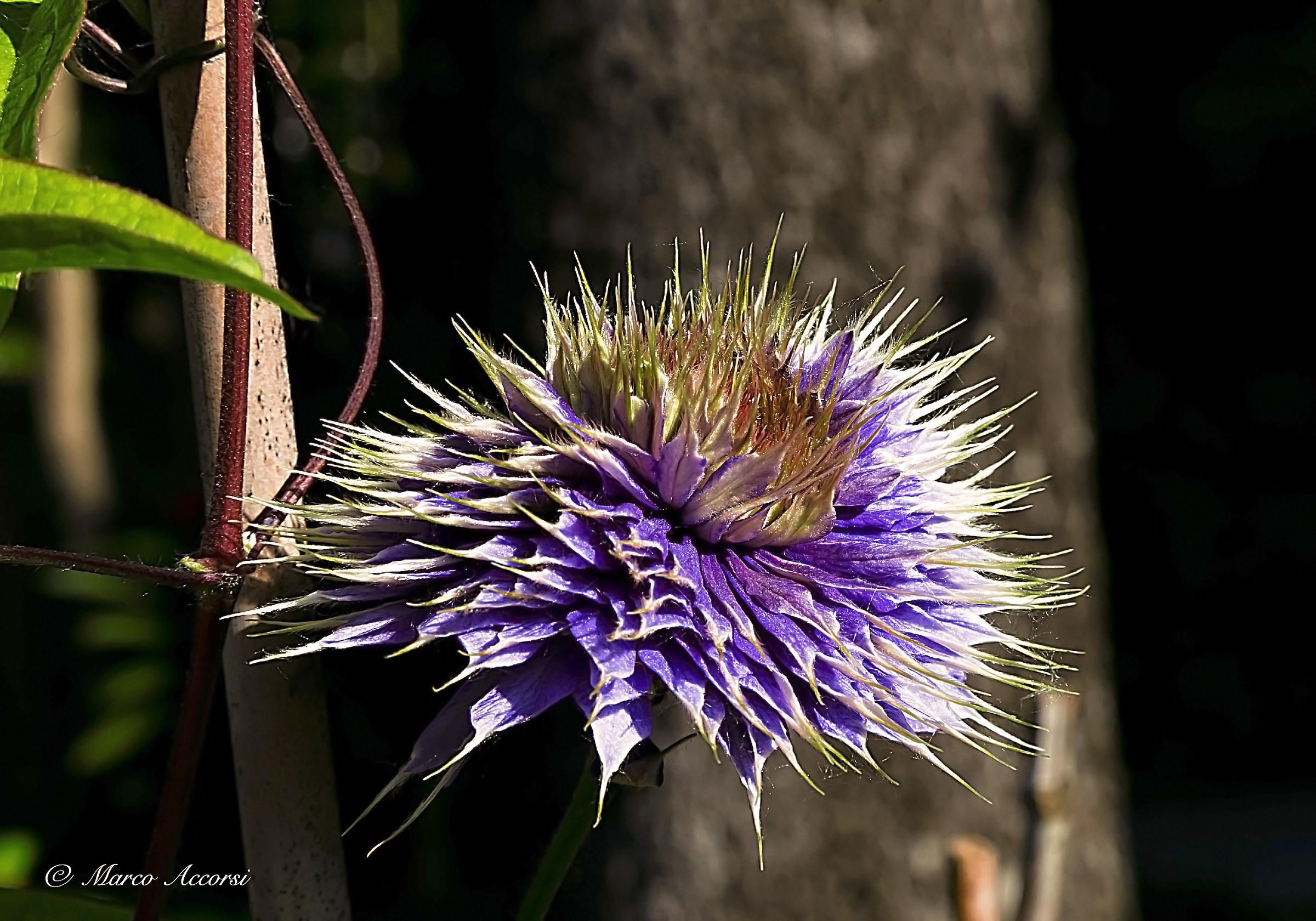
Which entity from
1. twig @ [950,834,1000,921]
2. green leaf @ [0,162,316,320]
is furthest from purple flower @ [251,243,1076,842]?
twig @ [950,834,1000,921]

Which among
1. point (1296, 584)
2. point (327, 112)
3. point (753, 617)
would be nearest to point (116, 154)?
point (327, 112)

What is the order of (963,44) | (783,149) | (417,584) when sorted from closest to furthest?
(417,584), (783,149), (963,44)

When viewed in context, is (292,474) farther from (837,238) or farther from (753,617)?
(837,238)

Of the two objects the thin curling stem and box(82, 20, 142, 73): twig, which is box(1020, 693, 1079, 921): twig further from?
box(82, 20, 142, 73): twig

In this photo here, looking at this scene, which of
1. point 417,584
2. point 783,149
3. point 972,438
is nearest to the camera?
point 417,584

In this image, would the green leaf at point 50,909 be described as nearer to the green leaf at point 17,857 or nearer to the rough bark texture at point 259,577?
the rough bark texture at point 259,577

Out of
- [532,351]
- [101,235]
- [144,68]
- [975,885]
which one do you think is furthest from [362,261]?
[532,351]
